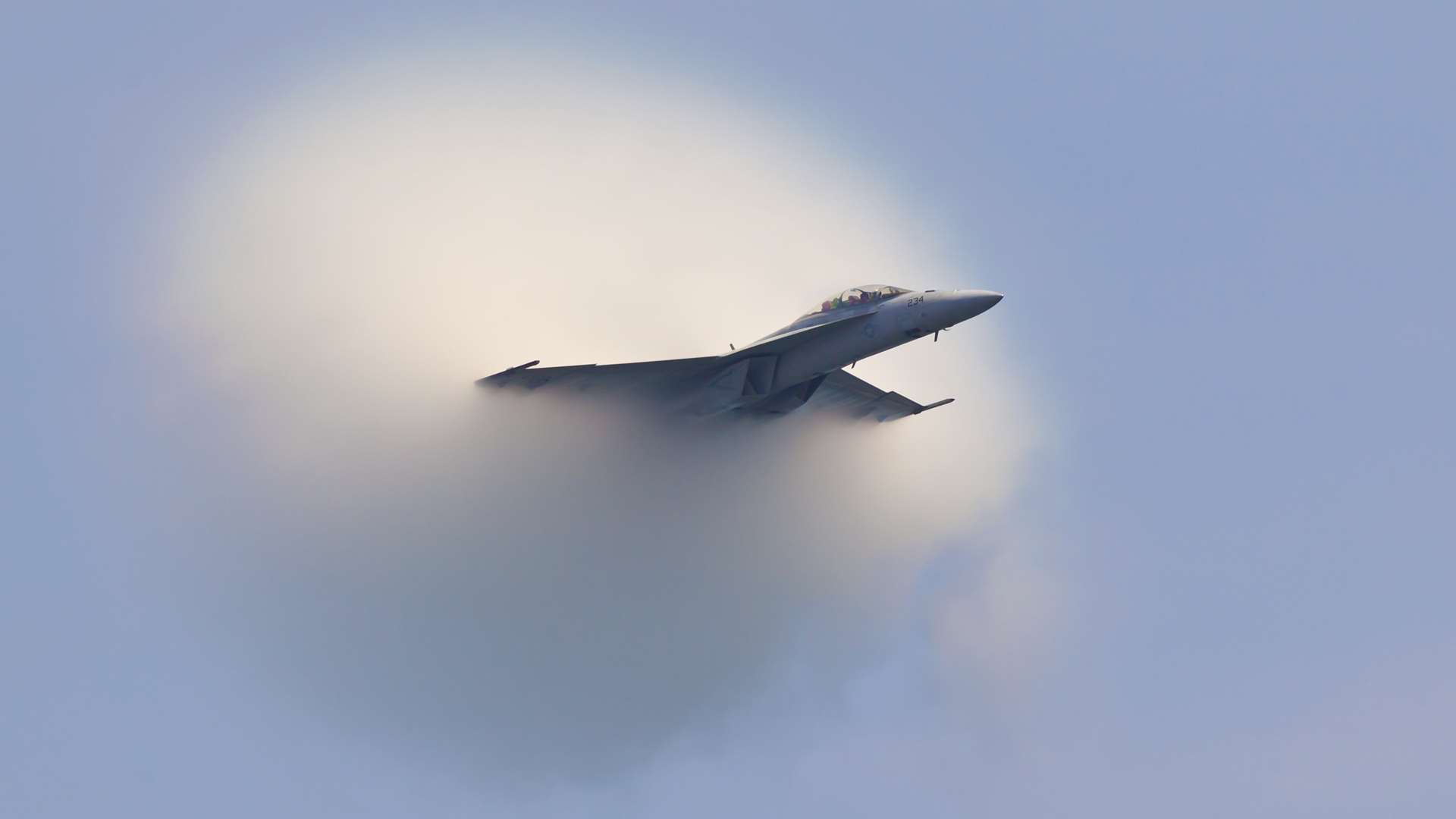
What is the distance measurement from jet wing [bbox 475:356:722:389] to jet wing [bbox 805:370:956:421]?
235 inches

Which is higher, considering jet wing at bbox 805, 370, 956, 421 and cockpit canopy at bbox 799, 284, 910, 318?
cockpit canopy at bbox 799, 284, 910, 318

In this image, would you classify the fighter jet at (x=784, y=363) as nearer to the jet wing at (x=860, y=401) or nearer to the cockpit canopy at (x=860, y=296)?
the cockpit canopy at (x=860, y=296)

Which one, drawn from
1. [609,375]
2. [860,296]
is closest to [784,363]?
[860,296]

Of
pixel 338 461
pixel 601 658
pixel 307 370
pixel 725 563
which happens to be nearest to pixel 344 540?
pixel 338 461

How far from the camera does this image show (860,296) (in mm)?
36625

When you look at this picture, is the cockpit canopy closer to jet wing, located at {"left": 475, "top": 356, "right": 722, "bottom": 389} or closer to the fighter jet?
the fighter jet

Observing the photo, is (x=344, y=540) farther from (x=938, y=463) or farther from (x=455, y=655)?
(x=938, y=463)

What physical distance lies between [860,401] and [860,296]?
795 centimetres

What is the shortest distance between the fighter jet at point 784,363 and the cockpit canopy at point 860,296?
19mm

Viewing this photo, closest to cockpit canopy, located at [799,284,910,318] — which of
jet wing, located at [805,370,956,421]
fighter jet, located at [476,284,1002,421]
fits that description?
fighter jet, located at [476,284,1002,421]

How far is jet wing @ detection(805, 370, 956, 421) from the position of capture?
43.3 m

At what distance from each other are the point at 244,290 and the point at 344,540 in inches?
328

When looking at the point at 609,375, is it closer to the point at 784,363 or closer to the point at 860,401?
the point at 784,363

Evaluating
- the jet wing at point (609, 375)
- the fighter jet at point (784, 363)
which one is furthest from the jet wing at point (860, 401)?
the jet wing at point (609, 375)
